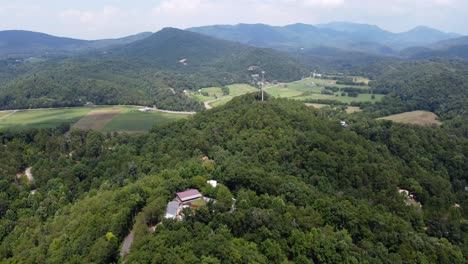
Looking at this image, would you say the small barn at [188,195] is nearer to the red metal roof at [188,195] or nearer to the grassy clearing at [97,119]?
the red metal roof at [188,195]

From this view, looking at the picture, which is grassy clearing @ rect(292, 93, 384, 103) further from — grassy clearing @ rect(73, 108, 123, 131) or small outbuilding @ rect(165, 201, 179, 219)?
small outbuilding @ rect(165, 201, 179, 219)

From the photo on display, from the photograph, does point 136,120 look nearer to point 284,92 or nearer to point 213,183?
point 213,183

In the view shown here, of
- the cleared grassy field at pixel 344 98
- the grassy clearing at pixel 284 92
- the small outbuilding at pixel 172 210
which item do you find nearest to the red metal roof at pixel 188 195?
the small outbuilding at pixel 172 210

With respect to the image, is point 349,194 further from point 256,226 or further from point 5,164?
point 5,164

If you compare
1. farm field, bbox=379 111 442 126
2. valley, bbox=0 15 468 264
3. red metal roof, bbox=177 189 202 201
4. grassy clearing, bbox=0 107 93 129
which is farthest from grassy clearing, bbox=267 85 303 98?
red metal roof, bbox=177 189 202 201

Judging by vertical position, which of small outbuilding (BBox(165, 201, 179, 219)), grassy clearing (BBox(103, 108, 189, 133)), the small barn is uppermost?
the small barn

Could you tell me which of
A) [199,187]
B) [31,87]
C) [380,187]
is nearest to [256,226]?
[199,187]
